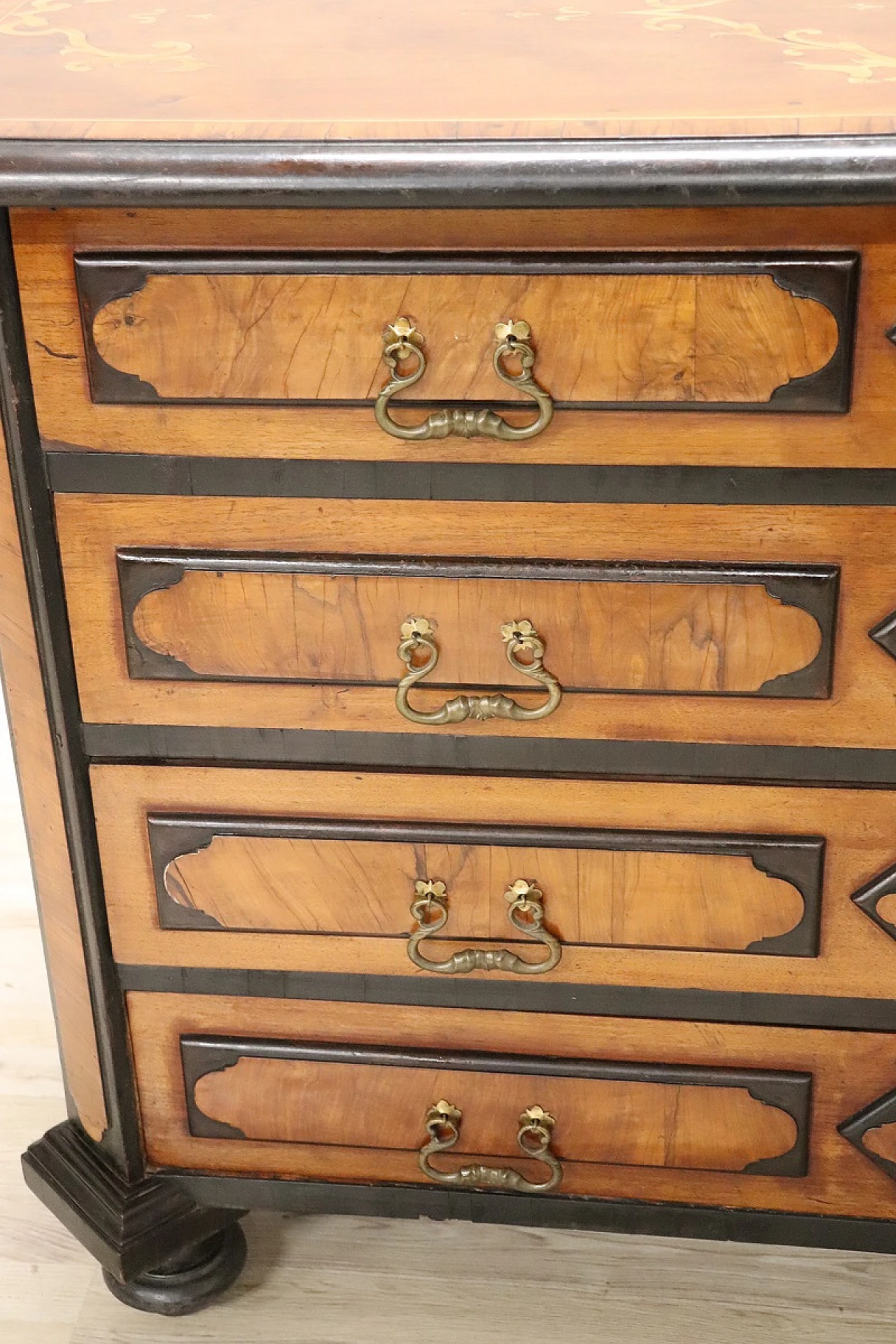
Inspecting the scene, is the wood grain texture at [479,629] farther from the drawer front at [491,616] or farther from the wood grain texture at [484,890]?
the wood grain texture at [484,890]

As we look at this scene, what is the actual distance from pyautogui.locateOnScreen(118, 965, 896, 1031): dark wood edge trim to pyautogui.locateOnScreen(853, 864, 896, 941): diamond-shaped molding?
0.22 ft

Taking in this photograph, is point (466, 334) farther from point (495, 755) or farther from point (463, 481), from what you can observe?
point (495, 755)

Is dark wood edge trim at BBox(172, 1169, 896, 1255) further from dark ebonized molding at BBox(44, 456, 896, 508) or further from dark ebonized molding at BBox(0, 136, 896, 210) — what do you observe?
dark ebonized molding at BBox(0, 136, 896, 210)

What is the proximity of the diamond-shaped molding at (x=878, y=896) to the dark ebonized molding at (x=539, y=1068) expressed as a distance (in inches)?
5.8

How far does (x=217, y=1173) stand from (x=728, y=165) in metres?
0.91

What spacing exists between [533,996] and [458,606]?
0.33 metres

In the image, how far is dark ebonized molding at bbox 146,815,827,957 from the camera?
109cm

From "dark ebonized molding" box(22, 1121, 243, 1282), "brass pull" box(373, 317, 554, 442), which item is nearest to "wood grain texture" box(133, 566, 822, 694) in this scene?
"brass pull" box(373, 317, 554, 442)

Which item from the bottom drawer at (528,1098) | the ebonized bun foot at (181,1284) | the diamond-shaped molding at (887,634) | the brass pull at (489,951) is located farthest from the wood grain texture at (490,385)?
the ebonized bun foot at (181,1284)

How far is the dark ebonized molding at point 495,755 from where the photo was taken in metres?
1.06

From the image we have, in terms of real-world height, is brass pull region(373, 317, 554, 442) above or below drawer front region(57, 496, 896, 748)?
above

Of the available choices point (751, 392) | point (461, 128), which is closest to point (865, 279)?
point (751, 392)

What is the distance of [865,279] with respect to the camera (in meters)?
0.91

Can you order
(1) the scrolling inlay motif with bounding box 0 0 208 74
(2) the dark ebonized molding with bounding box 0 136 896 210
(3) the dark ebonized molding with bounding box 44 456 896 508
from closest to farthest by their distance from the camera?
1. (2) the dark ebonized molding with bounding box 0 136 896 210
2. (3) the dark ebonized molding with bounding box 44 456 896 508
3. (1) the scrolling inlay motif with bounding box 0 0 208 74
